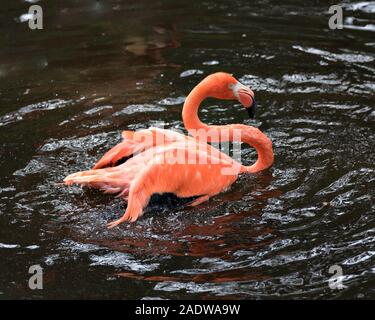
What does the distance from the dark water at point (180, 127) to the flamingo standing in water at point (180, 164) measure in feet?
0.40

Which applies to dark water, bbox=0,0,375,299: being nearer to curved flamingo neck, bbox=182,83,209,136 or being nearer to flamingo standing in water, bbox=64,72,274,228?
flamingo standing in water, bbox=64,72,274,228

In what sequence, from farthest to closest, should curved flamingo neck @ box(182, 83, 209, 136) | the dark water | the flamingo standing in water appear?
curved flamingo neck @ box(182, 83, 209, 136), the flamingo standing in water, the dark water

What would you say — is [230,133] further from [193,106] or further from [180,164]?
[180,164]

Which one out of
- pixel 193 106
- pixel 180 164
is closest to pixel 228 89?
pixel 193 106

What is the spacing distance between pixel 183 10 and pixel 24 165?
407 centimetres

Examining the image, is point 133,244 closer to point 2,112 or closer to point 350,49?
point 2,112

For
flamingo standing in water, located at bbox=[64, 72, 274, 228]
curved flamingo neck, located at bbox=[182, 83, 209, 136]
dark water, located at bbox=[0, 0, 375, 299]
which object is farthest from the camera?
curved flamingo neck, located at bbox=[182, 83, 209, 136]

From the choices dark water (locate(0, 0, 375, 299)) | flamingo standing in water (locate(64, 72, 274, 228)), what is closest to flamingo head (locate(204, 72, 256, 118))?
Answer: flamingo standing in water (locate(64, 72, 274, 228))

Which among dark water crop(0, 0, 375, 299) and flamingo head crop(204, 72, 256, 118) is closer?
dark water crop(0, 0, 375, 299)

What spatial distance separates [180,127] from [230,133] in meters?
0.87

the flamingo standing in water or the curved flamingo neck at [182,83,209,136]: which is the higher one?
the curved flamingo neck at [182,83,209,136]

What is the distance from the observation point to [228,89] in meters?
5.50

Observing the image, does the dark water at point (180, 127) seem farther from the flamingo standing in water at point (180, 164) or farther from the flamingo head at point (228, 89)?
the flamingo head at point (228, 89)

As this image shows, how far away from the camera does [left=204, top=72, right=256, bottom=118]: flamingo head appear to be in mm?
5453
